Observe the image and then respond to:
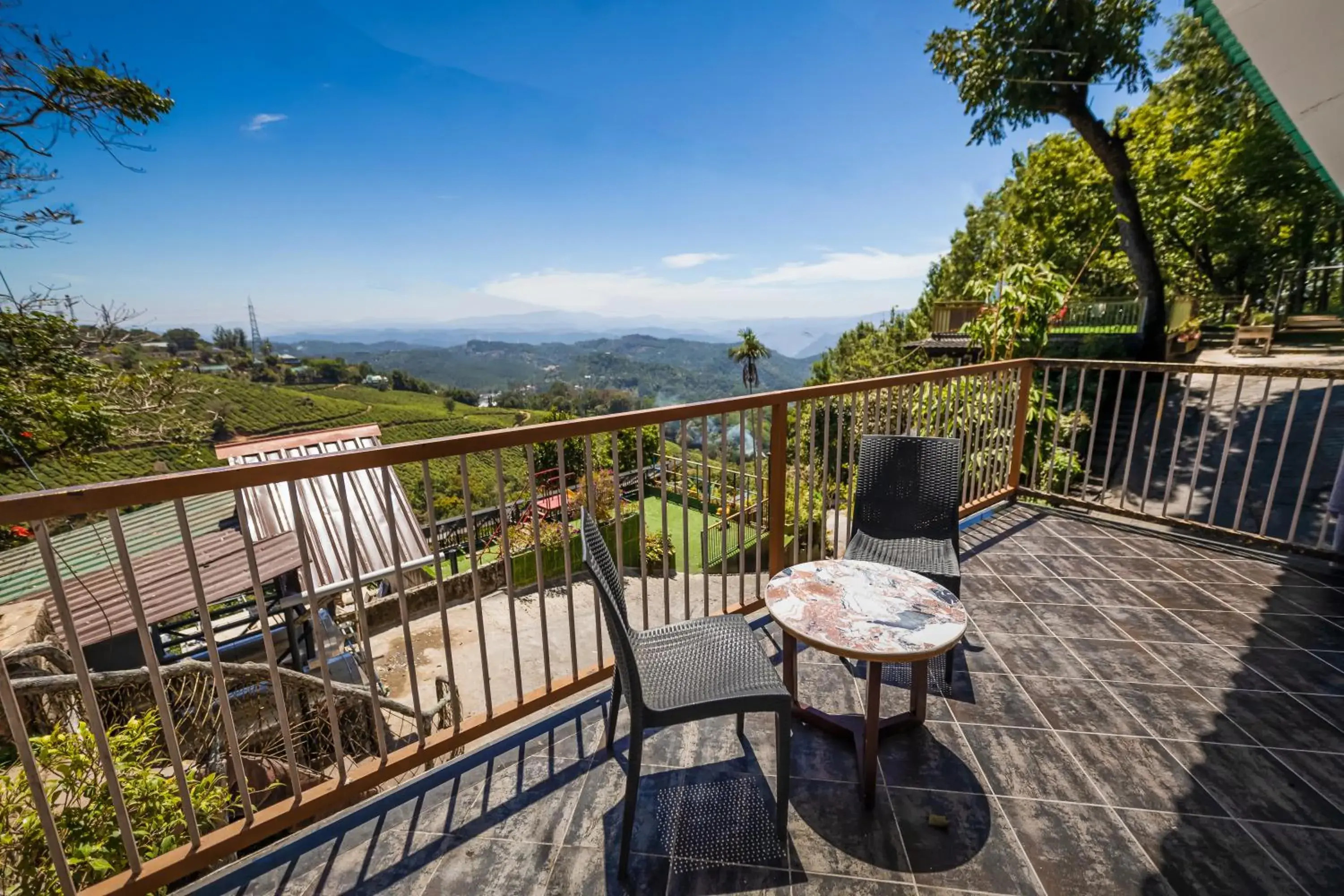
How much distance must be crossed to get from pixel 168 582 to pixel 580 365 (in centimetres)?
10039

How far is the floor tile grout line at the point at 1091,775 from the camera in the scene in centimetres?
151

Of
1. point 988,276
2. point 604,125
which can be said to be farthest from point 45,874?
point 604,125

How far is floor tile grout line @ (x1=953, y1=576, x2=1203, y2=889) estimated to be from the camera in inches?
59.5

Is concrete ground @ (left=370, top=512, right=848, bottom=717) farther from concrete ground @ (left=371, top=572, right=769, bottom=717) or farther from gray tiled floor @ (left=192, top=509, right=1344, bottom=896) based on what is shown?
Answer: gray tiled floor @ (left=192, top=509, right=1344, bottom=896)

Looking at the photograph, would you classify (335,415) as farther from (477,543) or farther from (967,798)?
(967,798)

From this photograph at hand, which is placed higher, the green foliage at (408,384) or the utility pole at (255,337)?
the utility pole at (255,337)

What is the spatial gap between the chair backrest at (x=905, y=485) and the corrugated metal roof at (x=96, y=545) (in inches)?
184

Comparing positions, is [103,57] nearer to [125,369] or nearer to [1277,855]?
[125,369]

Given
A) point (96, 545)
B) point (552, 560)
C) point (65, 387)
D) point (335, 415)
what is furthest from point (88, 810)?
point (335, 415)

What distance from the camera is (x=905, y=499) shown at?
108 inches

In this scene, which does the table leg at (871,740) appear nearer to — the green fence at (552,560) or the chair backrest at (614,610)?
the chair backrest at (614,610)

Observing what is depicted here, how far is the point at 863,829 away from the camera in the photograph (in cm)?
163

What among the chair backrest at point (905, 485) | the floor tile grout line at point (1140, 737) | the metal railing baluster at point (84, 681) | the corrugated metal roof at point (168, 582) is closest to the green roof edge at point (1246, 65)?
the chair backrest at point (905, 485)

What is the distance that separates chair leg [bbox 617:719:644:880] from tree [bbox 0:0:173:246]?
29.2 ft
